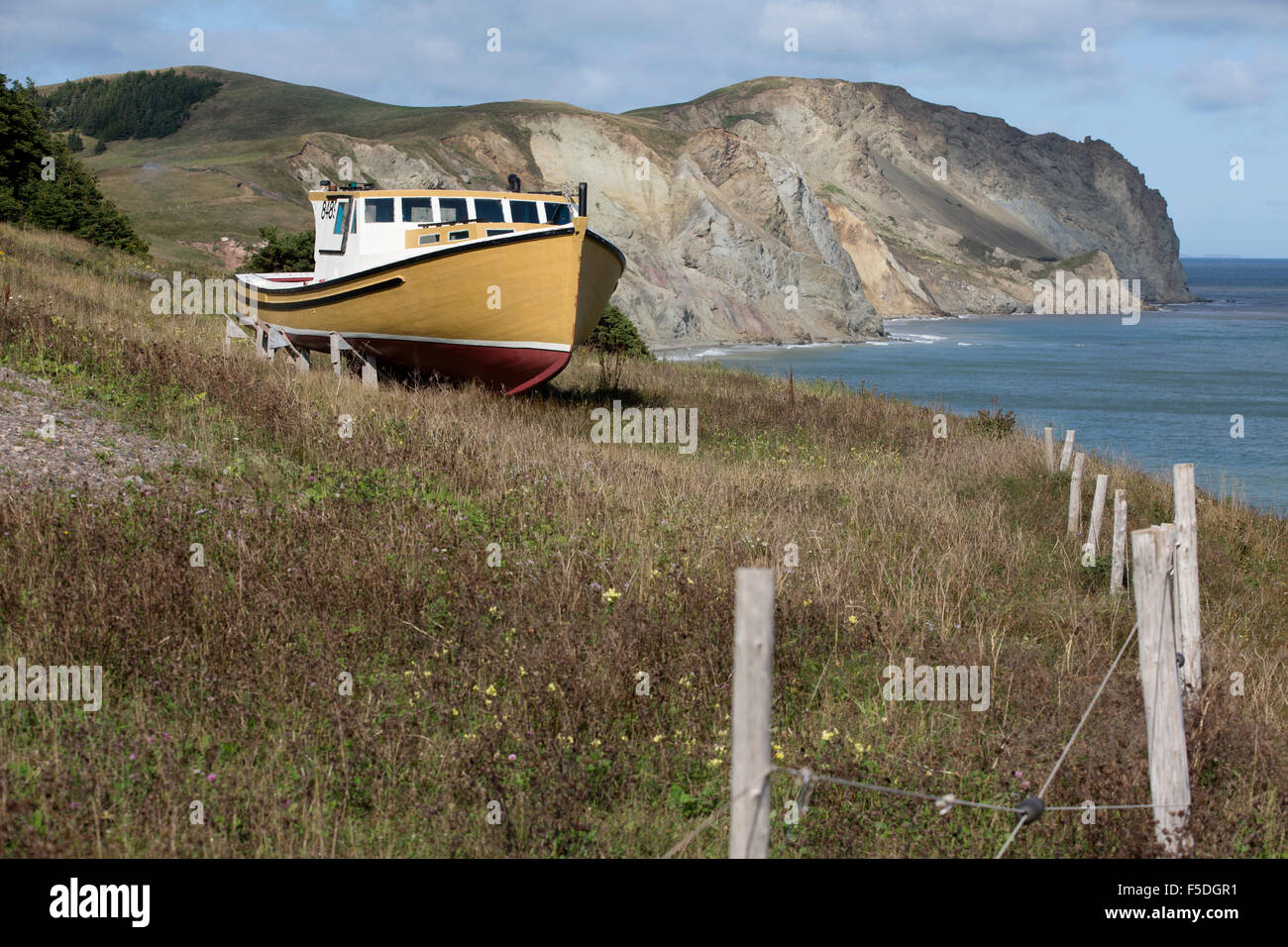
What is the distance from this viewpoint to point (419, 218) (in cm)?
1622

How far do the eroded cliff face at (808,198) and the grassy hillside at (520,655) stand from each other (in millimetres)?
50235

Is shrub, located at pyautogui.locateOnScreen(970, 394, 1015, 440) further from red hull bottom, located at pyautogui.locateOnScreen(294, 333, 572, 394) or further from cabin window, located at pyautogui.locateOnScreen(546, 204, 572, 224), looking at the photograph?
cabin window, located at pyautogui.locateOnScreen(546, 204, 572, 224)

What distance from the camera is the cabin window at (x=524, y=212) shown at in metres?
16.4

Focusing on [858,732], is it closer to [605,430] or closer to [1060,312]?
[605,430]

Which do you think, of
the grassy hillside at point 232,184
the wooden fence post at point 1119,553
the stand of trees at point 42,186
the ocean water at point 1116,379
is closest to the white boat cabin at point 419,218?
the wooden fence post at point 1119,553

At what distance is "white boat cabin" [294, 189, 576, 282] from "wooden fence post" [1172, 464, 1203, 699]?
11.1 meters

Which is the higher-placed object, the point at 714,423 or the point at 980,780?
the point at 714,423

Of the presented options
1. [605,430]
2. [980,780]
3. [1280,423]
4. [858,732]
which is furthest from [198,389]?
[1280,423]

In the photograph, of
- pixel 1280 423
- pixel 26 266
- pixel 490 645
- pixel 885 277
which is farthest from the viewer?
pixel 885 277

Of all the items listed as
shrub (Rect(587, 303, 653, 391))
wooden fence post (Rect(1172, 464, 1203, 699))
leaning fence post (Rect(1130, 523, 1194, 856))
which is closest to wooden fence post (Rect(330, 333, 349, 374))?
shrub (Rect(587, 303, 653, 391))

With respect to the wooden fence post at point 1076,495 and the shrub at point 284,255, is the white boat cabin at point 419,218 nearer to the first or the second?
the wooden fence post at point 1076,495

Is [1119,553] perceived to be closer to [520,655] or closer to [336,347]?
[520,655]
